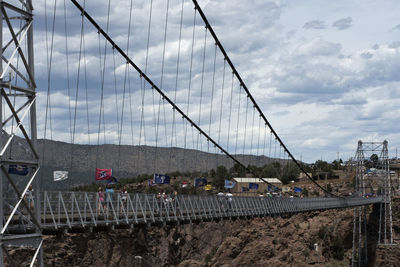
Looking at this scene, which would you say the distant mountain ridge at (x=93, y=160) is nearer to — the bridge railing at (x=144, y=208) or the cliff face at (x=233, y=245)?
the cliff face at (x=233, y=245)

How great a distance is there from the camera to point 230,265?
67312mm

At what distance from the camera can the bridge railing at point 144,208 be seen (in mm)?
21891

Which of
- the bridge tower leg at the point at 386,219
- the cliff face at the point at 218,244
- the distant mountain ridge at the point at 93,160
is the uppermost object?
the distant mountain ridge at the point at 93,160

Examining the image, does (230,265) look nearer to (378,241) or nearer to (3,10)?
(378,241)

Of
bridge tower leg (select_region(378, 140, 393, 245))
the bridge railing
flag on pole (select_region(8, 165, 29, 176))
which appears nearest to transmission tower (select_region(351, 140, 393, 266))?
bridge tower leg (select_region(378, 140, 393, 245))

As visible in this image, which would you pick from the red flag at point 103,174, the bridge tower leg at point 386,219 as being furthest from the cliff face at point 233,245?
the red flag at point 103,174

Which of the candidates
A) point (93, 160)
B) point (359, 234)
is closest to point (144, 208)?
point (359, 234)

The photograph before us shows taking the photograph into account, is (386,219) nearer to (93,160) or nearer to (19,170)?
(19,170)

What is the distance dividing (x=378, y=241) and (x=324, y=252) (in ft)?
29.7

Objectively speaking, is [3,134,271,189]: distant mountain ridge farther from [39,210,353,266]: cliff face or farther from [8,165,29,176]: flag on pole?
[8,165,29,176]: flag on pole

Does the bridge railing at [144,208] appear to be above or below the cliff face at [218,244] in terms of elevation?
above

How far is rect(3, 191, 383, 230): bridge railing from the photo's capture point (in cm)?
2189

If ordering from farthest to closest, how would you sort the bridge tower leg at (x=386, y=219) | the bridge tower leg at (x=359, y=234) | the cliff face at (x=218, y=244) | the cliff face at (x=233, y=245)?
the bridge tower leg at (x=386, y=219) → the bridge tower leg at (x=359, y=234) → the cliff face at (x=233, y=245) → the cliff face at (x=218, y=244)

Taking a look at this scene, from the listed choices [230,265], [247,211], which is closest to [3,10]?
[247,211]
